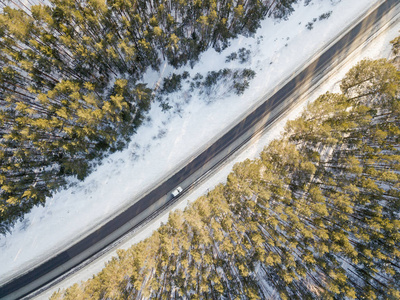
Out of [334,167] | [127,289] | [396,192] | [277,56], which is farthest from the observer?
[277,56]

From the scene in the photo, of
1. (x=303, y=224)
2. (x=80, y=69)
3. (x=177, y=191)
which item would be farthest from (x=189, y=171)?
(x=80, y=69)

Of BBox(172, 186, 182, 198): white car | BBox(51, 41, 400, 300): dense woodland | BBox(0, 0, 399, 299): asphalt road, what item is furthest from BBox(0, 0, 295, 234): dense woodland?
BBox(51, 41, 400, 300): dense woodland


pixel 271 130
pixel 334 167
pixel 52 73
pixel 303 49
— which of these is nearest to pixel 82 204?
pixel 52 73

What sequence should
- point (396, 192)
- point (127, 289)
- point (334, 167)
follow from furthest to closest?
point (334, 167) < point (127, 289) < point (396, 192)

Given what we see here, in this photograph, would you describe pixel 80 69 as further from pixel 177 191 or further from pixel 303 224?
pixel 303 224

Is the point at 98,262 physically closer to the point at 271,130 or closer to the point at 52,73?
the point at 52,73

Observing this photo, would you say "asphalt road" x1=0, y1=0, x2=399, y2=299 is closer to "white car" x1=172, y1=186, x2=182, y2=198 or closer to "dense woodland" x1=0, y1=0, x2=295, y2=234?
"white car" x1=172, y1=186, x2=182, y2=198
